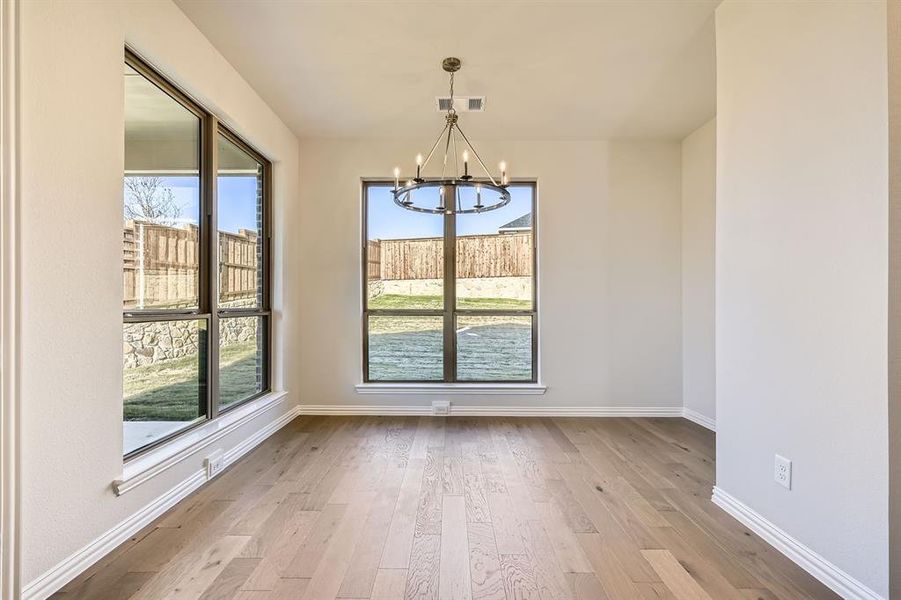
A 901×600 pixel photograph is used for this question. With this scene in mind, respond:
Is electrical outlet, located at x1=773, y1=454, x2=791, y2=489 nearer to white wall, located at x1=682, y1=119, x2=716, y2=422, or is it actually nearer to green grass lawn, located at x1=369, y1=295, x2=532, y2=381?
white wall, located at x1=682, y1=119, x2=716, y2=422

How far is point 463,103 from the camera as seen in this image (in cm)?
326

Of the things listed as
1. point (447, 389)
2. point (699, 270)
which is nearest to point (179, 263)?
point (447, 389)

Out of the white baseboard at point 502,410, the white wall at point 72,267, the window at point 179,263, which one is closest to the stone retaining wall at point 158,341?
the window at point 179,263

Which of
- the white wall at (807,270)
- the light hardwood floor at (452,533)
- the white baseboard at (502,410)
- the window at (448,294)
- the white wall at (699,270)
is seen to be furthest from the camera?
the window at (448,294)

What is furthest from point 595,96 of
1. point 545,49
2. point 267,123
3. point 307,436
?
point 307,436

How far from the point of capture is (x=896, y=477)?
1.45m

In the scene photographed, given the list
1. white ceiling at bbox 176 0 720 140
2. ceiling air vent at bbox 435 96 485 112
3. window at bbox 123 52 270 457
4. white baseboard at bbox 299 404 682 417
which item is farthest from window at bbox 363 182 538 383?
window at bbox 123 52 270 457

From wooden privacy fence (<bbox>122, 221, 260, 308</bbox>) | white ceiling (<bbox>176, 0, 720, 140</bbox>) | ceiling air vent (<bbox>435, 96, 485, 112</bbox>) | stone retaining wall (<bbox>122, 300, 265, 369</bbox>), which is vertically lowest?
stone retaining wall (<bbox>122, 300, 265, 369</bbox>)

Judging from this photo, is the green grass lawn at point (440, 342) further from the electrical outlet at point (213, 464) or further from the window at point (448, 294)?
the electrical outlet at point (213, 464)

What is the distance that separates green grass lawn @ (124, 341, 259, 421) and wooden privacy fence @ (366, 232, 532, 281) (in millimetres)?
1652

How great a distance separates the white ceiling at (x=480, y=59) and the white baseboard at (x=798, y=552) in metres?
2.66

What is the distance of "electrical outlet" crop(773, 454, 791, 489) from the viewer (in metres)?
1.87

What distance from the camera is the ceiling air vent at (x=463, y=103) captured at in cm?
310

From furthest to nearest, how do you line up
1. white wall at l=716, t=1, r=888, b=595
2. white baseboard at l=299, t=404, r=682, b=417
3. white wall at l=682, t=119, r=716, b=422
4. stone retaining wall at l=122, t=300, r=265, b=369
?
white baseboard at l=299, t=404, r=682, b=417 < white wall at l=682, t=119, r=716, b=422 < stone retaining wall at l=122, t=300, r=265, b=369 < white wall at l=716, t=1, r=888, b=595
